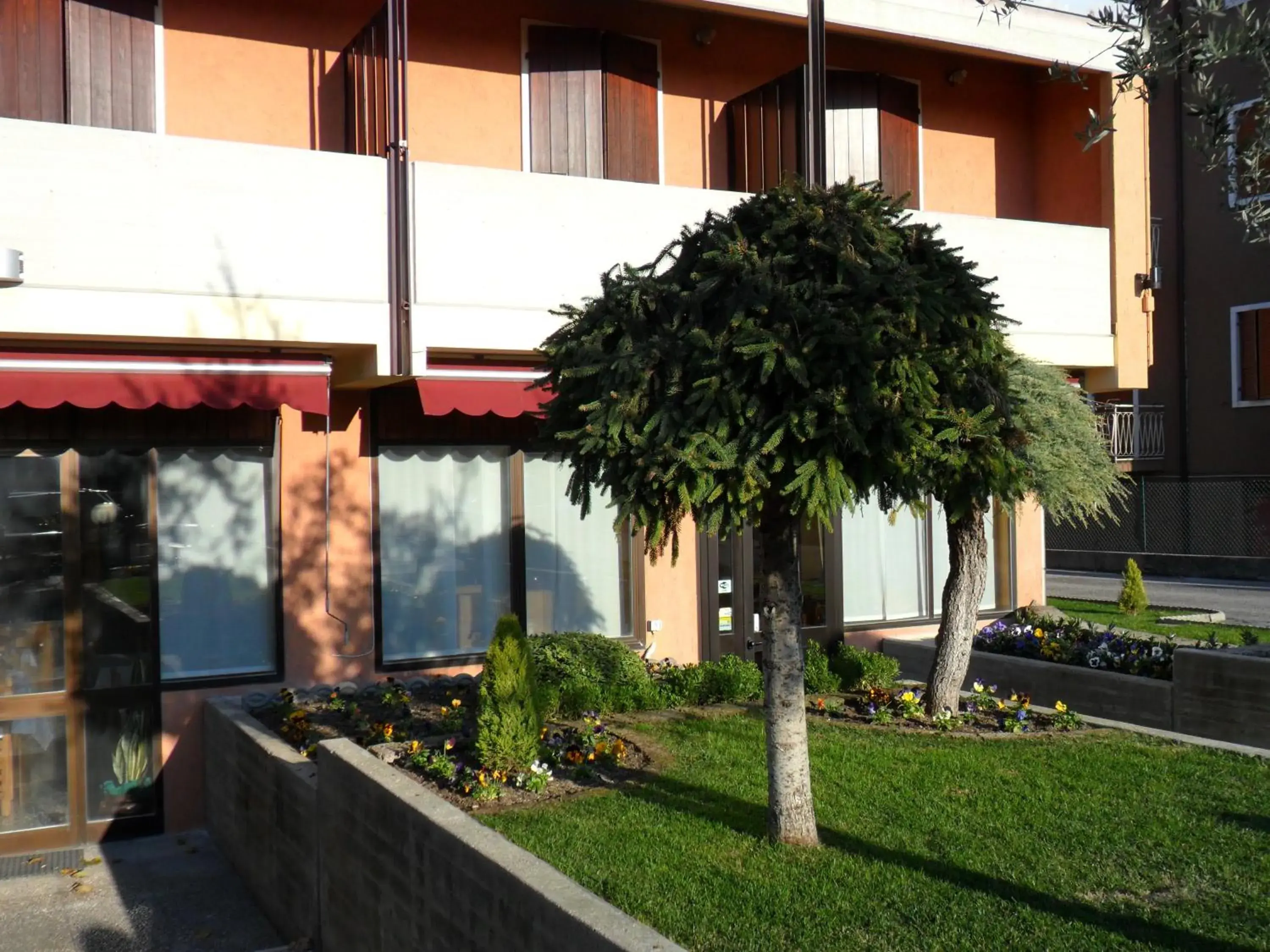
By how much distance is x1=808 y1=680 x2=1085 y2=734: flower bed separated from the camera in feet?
30.2

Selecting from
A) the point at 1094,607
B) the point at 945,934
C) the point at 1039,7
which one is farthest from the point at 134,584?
the point at 1094,607

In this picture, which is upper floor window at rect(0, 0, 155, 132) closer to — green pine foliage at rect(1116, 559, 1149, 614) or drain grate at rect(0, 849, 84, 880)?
drain grate at rect(0, 849, 84, 880)

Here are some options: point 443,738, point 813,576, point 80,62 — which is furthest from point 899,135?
point 443,738

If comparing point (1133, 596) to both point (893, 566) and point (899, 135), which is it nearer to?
point (893, 566)

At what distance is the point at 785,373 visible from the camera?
228 inches

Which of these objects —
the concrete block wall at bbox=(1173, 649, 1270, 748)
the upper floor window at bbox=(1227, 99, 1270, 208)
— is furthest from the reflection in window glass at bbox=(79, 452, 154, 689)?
the concrete block wall at bbox=(1173, 649, 1270, 748)

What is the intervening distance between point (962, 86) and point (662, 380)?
9.13 meters

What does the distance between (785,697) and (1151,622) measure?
1257 cm

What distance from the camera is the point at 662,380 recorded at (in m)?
6.04

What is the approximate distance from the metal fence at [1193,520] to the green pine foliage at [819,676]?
56.9ft

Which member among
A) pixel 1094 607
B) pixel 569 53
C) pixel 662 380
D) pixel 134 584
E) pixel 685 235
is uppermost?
pixel 569 53

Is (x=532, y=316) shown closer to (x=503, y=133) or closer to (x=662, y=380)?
(x=503, y=133)

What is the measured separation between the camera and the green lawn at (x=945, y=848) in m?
5.36

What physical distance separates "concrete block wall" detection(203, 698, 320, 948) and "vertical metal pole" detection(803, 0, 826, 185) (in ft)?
21.5
